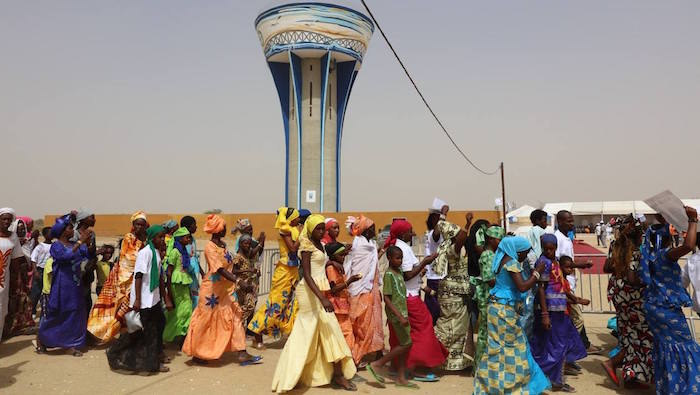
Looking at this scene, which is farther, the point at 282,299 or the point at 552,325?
the point at 282,299

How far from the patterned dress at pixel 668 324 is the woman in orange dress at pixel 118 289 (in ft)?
16.6

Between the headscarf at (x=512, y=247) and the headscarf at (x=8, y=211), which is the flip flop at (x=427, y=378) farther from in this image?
the headscarf at (x=8, y=211)

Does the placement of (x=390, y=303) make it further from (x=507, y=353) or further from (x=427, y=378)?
(x=507, y=353)

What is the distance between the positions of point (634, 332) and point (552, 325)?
0.71 meters

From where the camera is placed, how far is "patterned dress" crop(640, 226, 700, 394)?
388cm

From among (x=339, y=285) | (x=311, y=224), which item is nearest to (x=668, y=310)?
(x=339, y=285)

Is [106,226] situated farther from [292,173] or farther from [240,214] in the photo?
[292,173]

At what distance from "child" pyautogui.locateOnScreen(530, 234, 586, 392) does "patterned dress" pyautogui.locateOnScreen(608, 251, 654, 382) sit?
46 cm

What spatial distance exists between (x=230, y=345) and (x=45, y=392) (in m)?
1.74

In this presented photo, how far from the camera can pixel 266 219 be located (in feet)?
105

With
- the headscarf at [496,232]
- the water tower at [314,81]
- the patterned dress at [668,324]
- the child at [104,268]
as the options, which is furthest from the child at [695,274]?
the water tower at [314,81]

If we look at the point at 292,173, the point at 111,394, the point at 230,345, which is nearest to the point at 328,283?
the point at 230,345

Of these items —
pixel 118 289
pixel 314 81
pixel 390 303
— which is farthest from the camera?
pixel 314 81

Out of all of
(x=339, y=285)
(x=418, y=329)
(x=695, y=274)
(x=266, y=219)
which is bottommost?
(x=418, y=329)
